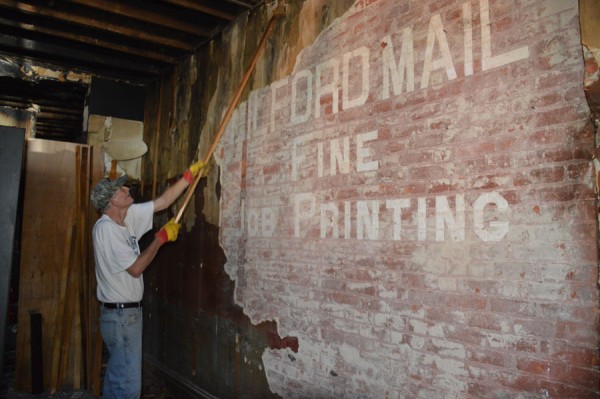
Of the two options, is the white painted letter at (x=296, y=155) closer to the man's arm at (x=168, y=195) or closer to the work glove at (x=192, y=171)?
the work glove at (x=192, y=171)

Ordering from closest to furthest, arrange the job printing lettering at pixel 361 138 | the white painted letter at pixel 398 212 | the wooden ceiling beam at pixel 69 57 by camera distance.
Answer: the job printing lettering at pixel 361 138 < the white painted letter at pixel 398 212 < the wooden ceiling beam at pixel 69 57

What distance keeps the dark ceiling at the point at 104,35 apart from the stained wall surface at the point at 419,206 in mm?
778

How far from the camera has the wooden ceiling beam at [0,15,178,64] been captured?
389 cm

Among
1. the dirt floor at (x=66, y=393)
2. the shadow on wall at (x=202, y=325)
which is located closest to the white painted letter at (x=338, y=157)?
the shadow on wall at (x=202, y=325)

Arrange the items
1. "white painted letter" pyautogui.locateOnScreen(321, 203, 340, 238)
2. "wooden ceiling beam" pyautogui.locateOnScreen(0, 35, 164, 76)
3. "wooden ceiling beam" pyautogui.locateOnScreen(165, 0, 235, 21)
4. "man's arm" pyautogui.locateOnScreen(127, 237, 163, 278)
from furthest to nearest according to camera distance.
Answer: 1. "wooden ceiling beam" pyautogui.locateOnScreen(0, 35, 164, 76)
2. "wooden ceiling beam" pyautogui.locateOnScreen(165, 0, 235, 21)
3. "man's arm" pyautogui.locateOnScreen(127, 237, 163, 278)
4. "white painted letter" pyautogui.locateOnScreen(321, 203, 340, 238)

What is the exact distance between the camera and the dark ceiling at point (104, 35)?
362 centimetres

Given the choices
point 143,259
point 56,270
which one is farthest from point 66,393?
point 143,259

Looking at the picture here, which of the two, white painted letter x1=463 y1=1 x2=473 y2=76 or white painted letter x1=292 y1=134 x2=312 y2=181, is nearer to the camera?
white painted letter x1=463 y1=1 x2=473 y2=76

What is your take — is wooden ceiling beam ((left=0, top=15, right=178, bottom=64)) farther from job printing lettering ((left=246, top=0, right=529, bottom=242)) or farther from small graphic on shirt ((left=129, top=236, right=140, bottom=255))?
small graphic on shirt ((left=129, top=236, right=140, bottom=255))

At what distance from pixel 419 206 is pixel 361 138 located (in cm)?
54

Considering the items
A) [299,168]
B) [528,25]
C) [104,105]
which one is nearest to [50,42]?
[104,105]

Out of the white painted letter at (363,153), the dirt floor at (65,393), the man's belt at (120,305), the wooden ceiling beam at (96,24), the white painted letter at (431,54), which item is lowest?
the dirt floor at (65,393)

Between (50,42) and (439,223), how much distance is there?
4.22 metres

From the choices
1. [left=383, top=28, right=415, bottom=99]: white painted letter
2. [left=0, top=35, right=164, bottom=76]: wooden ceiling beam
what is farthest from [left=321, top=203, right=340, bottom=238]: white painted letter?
[left=0, top=35, right=164, bottom=76]: wooden ceiling beam
